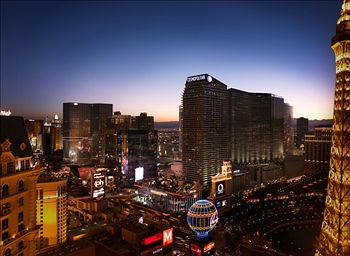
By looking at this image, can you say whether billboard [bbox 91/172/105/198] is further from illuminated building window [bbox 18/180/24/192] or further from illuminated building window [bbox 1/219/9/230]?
illuminated building window [bbox 1/219/9/230]

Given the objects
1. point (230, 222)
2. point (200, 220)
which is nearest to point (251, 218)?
point (230, 222)

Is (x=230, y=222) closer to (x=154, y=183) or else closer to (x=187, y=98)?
(x=154, y=183)

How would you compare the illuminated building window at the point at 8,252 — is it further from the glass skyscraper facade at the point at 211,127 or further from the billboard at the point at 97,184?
the glass skyscraper facade at the point at 211,127

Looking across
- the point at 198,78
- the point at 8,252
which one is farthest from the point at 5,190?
the point at 198,78

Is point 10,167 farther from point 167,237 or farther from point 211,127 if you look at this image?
point 211,127

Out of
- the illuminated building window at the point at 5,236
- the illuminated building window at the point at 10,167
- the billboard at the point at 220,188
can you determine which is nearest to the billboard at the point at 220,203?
the billboard at the point at 220,188

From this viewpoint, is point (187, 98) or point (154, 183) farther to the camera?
point (187, 98)
